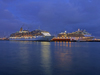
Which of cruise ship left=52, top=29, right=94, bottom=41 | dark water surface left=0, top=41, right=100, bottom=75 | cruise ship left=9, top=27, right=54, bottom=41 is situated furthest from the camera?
cruise ship left=52, top=29, right=94, bottom=41

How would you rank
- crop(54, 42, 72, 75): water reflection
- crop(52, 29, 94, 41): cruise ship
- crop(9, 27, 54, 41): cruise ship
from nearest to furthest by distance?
1. crop(54, 42, 72, 75): water reflection
2. crop(9, 27, 54, 41): cruise ship
3. crop(52, 29, 94, 41): cruise ship

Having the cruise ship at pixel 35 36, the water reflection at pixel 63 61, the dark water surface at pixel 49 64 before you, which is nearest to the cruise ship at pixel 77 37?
the cruise ship at pixel 35 36

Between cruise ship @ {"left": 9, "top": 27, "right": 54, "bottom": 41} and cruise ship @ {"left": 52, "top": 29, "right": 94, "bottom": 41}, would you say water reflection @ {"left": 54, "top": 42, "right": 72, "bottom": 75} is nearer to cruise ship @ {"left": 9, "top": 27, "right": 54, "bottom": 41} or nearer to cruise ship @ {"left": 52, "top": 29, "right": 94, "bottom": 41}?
cruise ship @ {"left": 9, "top": 27, "right": 54, "bottom": 41}

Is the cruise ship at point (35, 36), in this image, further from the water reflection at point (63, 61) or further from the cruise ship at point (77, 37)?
the water reflection at point (63, 61)

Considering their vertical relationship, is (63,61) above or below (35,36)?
below

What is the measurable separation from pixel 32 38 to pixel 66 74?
204 feet

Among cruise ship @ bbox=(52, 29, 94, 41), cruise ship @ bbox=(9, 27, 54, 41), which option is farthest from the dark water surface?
cruise ship @ bbox=(52, 29, 94, 41)

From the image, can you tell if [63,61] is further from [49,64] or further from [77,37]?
[77,37]

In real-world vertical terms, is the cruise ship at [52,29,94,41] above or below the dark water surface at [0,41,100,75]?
above

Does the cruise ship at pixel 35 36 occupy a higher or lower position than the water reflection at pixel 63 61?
higher

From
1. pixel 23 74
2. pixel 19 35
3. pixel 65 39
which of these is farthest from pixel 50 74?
pixel 19 35

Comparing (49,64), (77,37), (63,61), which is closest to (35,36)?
(77,37)

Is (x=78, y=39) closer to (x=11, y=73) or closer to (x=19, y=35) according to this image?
(x=19, y=35)

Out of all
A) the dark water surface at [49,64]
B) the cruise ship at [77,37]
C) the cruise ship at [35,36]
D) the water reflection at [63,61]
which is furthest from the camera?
the cruise ship at [77,37]
